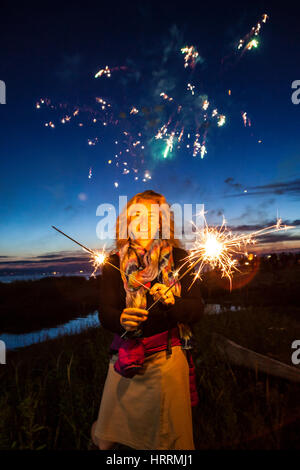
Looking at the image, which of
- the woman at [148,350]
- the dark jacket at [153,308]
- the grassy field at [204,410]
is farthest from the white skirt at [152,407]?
the grassy field at [204,410]

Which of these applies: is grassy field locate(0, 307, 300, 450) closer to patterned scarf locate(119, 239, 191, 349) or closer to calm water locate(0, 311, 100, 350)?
patterned scarf locate(119, 239, 191, 349)

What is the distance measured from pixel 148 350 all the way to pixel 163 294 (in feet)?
1.74

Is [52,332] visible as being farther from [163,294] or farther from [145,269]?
[163,294]

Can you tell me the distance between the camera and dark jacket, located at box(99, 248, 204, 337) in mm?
2080

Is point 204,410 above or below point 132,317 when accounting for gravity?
below

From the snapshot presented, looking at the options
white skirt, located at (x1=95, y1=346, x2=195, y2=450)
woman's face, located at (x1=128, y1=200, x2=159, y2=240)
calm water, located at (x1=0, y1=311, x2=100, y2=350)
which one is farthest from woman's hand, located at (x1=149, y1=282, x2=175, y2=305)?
calm water, located at (x1=0, y1=311, x2=100, y2=350)

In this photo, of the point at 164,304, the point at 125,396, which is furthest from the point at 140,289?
the point at 125,396

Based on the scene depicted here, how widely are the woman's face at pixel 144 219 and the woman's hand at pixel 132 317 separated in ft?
2.66

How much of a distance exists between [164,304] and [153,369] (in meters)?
0.55

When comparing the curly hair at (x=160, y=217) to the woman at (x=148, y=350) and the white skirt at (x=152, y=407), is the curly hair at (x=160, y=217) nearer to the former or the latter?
the woman at (x=148, y=350)

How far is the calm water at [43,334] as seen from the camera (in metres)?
8.74

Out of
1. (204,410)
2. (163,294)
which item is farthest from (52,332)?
(163,294)

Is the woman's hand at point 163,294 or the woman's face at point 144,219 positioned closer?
the woman's hand at point 163,294

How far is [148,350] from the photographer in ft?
6.77
